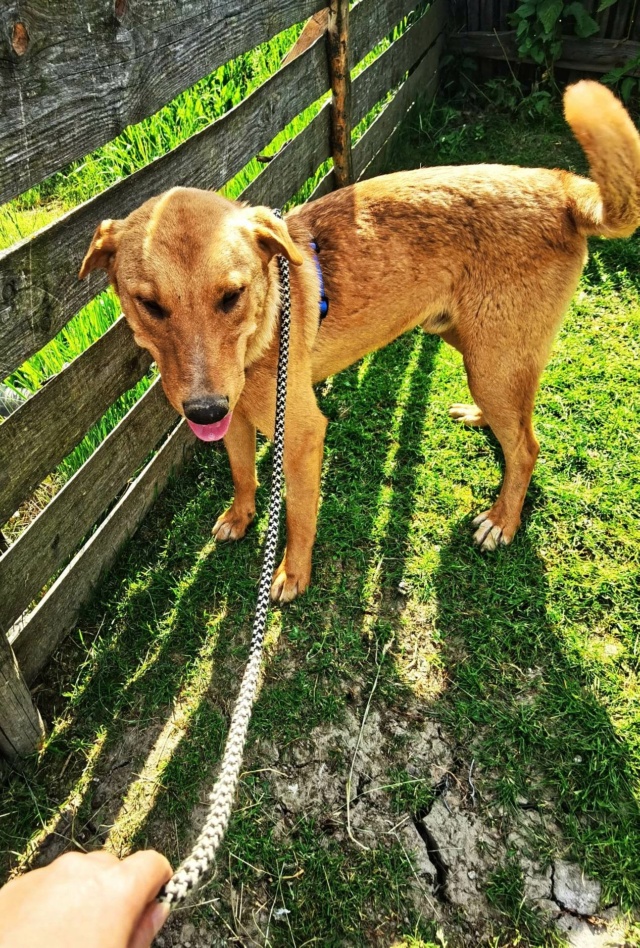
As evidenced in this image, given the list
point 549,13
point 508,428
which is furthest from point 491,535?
point 549,13

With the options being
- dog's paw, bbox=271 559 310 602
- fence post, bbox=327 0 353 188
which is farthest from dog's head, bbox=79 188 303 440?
fence post, bbox=327 0 353 188

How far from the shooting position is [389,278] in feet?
9.20

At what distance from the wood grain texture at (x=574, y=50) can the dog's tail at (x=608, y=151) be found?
473 cm

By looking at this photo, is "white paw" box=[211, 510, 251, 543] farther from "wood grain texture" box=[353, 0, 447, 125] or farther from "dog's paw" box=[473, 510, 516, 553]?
"wood grain texture" box=[353, 0, 447, 125]

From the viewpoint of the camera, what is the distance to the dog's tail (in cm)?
229

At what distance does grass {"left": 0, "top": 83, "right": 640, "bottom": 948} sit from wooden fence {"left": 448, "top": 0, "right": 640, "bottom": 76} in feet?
13.3

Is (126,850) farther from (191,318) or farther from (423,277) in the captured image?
(423,277)

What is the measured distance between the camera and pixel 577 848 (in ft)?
7.14

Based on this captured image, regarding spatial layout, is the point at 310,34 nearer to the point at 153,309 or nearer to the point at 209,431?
the point at 153,309

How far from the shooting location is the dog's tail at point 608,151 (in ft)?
7.50

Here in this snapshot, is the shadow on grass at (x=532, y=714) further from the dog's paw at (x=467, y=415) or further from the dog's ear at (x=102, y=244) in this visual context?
the dog's ear at (x=102, y=244)

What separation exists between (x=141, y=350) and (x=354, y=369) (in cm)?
183

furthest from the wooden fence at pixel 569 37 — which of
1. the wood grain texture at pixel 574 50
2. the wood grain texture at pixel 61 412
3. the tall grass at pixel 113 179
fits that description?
the wood grain texture at pixel 61 412

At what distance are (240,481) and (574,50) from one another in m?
6.16
